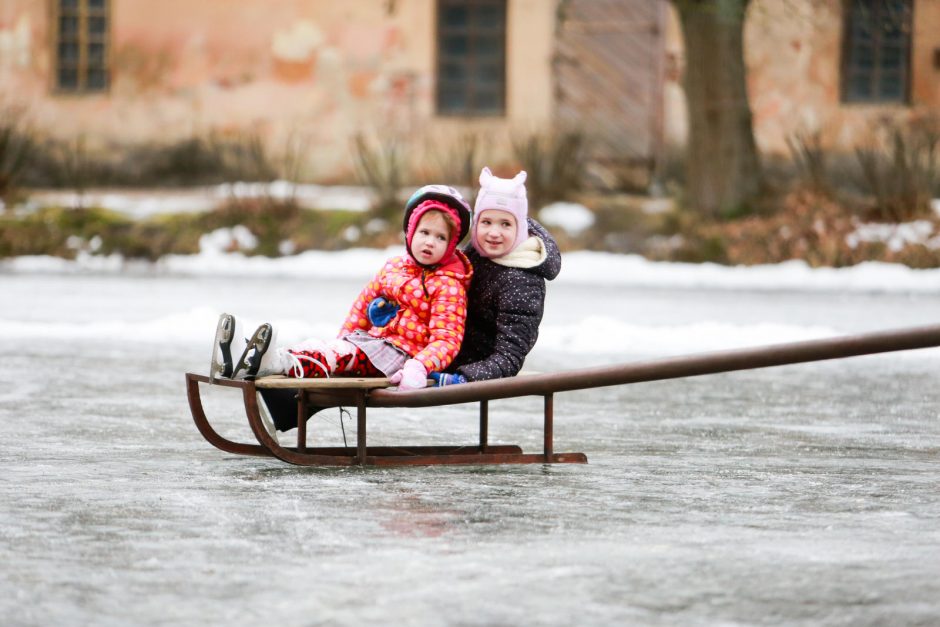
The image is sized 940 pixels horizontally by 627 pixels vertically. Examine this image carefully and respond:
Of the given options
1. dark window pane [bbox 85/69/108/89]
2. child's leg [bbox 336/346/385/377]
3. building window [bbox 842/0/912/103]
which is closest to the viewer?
child's leg [bbox 336/346/385/377]

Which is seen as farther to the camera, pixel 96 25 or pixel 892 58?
pixel 96 25

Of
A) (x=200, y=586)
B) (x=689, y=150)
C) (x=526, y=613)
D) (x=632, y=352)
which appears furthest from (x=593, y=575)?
(x=689, y=150)

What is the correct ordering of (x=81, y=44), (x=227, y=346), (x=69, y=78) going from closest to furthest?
(x=227, y=346) → (x=81, y=44) → (x=69, y=78)

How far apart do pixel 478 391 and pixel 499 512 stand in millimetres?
845

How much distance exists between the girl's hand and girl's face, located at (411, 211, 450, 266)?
441 millimetres

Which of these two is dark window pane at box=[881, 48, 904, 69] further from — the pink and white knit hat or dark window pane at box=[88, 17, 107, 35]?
the pink and white knit hat

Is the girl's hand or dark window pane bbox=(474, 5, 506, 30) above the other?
dark window pane bbox=(474, 5, 506, 30)

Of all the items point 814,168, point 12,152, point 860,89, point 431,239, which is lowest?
point 431,239

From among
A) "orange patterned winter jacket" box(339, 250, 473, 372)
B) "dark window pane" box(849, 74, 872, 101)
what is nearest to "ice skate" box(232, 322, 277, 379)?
"orange patterned winter jacket" box(339, 250, 473, 372)

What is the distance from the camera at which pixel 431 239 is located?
6727mm

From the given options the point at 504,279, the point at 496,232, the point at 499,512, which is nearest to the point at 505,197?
the point at 496,232

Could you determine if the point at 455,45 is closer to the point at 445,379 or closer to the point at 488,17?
the point at 488,17

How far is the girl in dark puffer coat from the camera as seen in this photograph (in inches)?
270

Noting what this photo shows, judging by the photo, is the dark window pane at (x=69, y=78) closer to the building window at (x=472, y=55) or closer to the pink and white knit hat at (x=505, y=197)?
the building window at (x=472, y=55)
